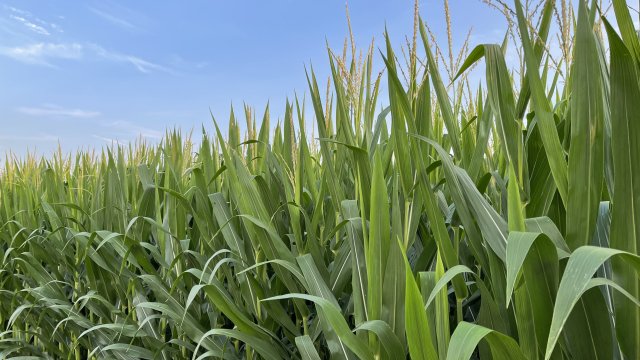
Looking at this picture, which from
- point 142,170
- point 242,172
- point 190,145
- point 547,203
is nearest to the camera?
point 547,203

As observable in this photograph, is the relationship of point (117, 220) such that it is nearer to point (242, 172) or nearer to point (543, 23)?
point (242, 172)

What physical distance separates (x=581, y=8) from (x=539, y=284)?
0.36m

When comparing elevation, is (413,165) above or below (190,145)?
below

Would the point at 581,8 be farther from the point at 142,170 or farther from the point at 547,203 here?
the point at 142,170

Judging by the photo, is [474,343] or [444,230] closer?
[474,343]

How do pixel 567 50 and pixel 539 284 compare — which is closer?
pixel 539 284

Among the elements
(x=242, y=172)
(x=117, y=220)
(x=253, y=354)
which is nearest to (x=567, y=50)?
(x=242, y=172)

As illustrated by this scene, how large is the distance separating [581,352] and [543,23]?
0.55 m

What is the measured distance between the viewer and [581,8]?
72cm

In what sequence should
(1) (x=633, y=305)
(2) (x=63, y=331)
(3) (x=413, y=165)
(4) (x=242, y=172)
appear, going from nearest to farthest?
(1) (x=633, y=305) < (3) (x=413, y=165) < (4) (x=242, y=172) < (2) (x=63, y=331)

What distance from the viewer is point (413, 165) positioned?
1.00 meters

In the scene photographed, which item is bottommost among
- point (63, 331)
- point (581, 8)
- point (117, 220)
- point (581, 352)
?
point (63, 331)

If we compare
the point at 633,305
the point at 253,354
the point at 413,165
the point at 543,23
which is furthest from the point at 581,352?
the point at 253,354

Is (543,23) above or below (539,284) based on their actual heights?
above
